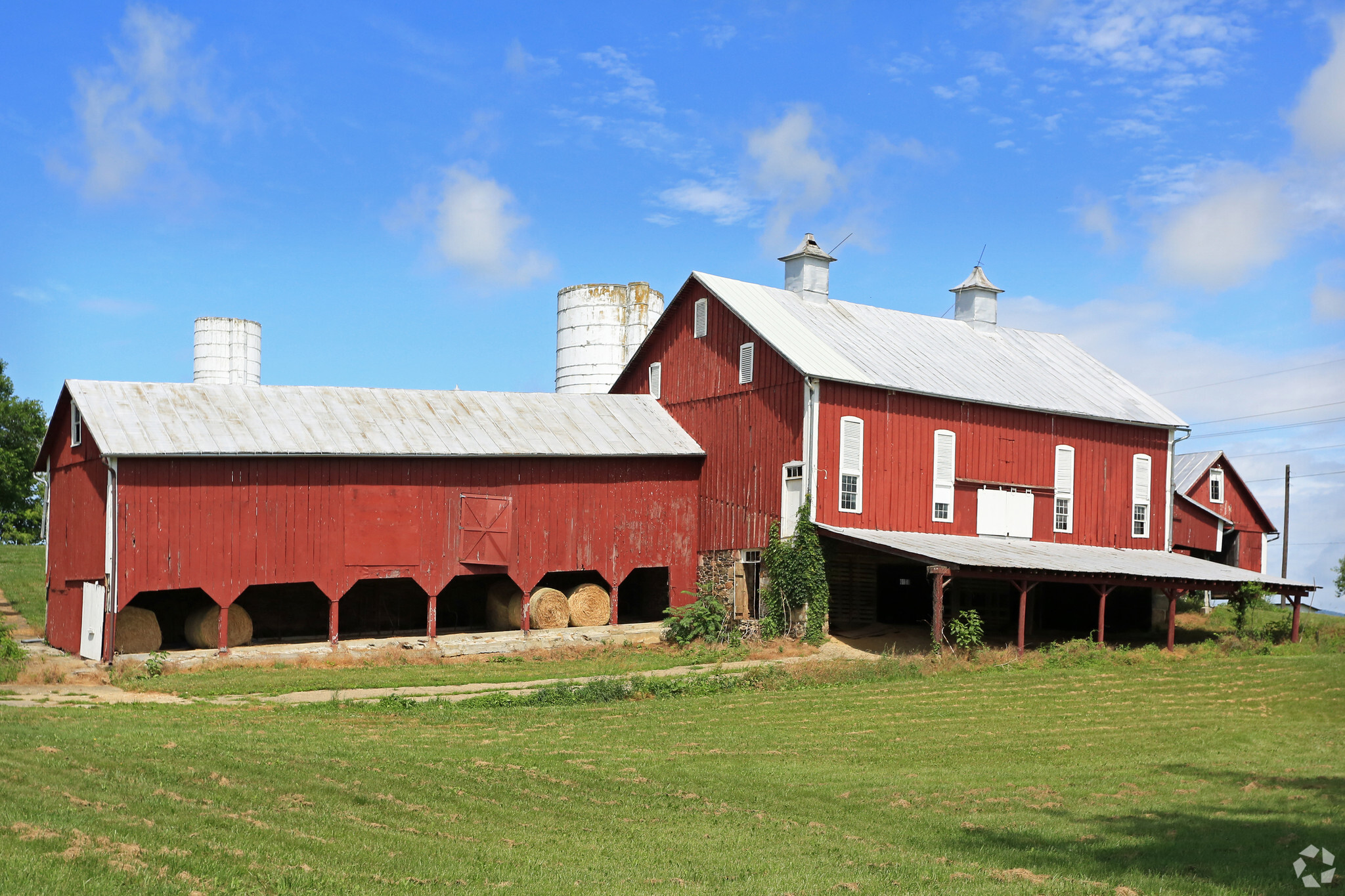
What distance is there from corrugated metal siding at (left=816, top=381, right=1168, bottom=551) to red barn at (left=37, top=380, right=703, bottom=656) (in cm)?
516

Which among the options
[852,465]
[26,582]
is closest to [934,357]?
[852,465]

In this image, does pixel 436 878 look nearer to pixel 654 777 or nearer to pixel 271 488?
pixel 654 777

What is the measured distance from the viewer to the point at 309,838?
1127 cm

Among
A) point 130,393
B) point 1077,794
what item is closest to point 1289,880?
point 1077,794

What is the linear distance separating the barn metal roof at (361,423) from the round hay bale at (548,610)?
3.83 meters

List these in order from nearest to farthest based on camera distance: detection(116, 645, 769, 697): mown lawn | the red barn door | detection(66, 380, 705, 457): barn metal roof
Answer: detection(116, 645, 769, 697): mown lawn < detection(66, 380, 705, 457): barn metal roof < the red barn door

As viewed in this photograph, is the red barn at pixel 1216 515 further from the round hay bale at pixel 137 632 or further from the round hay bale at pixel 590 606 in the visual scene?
the round hay bale at pixel 137 632

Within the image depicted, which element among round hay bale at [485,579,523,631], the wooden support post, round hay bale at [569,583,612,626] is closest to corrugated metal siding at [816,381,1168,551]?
round hay bale at [569,583,612,626]

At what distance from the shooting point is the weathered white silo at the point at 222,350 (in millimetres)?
→ 43469

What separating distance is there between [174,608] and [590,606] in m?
10.8

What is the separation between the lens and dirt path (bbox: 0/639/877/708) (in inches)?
856

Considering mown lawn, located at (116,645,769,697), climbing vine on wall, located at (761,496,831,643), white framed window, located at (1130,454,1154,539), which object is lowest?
mown lawn, located at (116,645,769,697)

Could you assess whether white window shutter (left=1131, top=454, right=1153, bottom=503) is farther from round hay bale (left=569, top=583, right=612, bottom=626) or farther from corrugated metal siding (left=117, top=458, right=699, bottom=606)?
round hay bale (left=569, top=583, right=612, bottom=626)

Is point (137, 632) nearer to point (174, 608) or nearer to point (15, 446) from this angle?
point (174, 608)
